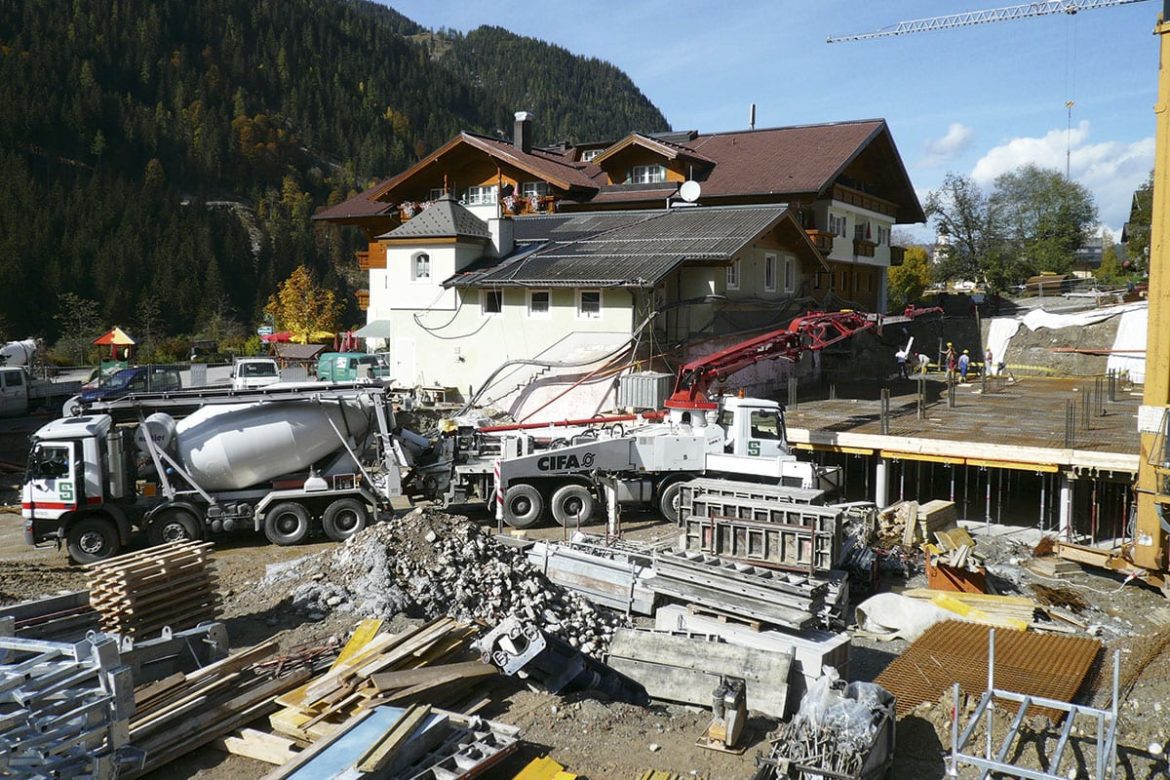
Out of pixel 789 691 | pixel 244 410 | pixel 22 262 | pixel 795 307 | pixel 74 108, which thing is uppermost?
pixel 74 108

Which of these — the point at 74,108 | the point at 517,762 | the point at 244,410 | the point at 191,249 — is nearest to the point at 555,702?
the point at 517,762

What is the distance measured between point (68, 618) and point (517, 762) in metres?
6.01

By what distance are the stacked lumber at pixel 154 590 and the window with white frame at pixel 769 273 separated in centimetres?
2286

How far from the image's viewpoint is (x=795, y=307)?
33.1 m

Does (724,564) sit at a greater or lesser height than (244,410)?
lesser

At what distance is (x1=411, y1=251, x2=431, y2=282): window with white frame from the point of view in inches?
1213

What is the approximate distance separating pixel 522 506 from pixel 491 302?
11.8 meters

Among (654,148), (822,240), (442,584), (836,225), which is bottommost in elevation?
(442,584)

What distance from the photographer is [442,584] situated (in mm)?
13094

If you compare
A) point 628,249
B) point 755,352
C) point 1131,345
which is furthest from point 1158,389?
point 1131,345

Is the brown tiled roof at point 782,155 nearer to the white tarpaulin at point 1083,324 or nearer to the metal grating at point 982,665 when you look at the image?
the white tarpaulin at point 1083,324

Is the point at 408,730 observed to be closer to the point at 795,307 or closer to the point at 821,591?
the point at 821,591

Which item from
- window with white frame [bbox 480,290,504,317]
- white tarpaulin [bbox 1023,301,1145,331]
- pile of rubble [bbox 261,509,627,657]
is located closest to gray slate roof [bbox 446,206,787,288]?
window with white frame [bbox 480,290,504,317]

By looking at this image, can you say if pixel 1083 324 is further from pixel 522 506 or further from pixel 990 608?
pixel 522 506
